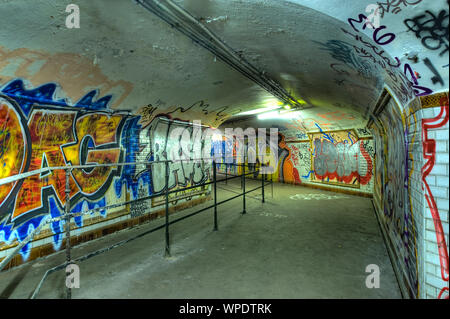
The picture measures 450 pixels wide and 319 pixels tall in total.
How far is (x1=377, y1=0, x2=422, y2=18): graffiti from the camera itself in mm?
1312

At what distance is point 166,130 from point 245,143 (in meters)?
7.59

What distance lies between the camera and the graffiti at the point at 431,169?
5.16 ft

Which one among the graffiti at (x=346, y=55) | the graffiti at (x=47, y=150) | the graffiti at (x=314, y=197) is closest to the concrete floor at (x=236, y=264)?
the graffiti at (x=47, y=150)

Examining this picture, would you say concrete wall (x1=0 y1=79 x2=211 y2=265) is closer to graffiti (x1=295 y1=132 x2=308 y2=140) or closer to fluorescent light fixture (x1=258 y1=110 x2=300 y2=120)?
fluorescent light fixture (x1=258 y1=110 x2=300 y2=120)

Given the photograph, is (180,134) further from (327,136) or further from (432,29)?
(327,136)

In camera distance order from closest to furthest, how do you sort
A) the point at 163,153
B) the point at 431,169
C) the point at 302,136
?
the point at 431,169 → the point at 163,153 → the point at 302,136

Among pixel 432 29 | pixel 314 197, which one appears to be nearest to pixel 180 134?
pixel 314 197

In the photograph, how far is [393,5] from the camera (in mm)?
1378

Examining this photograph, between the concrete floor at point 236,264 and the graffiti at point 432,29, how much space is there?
8.38ft

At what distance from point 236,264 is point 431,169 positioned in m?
2.56

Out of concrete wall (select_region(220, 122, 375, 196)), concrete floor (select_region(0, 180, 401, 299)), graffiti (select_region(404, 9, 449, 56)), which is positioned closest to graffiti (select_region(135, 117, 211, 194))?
concrete floor (select_region(0, 180, 401, 299))

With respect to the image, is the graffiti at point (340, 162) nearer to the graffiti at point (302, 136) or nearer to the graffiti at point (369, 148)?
the graffiti at point (369, 148)

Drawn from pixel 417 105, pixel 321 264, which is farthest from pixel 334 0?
pixel 321 264

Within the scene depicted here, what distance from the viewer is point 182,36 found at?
2.61m
